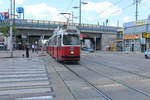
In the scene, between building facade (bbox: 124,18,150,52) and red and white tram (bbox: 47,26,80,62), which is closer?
red and white tram (bbox: 47,26,80,62)

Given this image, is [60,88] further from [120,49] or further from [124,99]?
[120,49]

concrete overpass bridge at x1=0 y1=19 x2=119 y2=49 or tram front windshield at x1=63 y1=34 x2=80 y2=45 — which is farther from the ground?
concrete overpass bridge at x1=0 y1=19 x2=119 y2=49

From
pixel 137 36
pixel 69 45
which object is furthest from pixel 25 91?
pixel 137 36

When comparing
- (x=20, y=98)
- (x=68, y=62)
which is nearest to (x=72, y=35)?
(x=68, y=62)

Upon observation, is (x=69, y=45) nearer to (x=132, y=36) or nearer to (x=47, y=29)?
(x=47, y=29)

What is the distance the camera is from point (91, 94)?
10.8 m

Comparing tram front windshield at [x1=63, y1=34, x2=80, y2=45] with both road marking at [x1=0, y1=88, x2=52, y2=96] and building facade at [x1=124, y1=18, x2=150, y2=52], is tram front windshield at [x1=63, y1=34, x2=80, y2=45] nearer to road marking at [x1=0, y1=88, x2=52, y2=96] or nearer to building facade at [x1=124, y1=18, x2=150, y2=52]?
road marking at [x1=0, y1=88, x2=52, y2=96]

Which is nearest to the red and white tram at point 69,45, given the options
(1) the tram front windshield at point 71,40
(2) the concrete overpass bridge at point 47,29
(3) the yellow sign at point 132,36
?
(1) the tram front windshield at point 71,40

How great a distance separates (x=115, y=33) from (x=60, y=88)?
91426 mm

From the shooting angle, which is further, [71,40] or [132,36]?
[132,36]

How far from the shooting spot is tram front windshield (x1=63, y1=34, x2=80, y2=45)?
26.7m

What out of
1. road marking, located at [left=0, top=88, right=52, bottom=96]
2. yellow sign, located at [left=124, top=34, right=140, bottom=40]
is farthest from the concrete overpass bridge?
road marking, located at [left=0, top=88, right=52, bottom=96]

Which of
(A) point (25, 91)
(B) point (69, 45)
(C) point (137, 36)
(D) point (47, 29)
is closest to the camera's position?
(A) point (25, 91)

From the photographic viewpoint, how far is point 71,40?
88.3 ft
